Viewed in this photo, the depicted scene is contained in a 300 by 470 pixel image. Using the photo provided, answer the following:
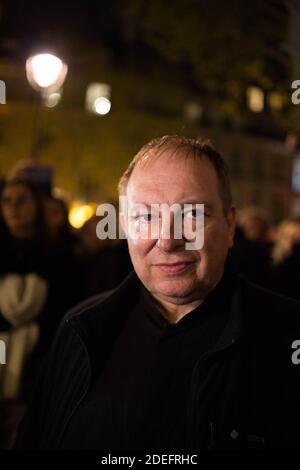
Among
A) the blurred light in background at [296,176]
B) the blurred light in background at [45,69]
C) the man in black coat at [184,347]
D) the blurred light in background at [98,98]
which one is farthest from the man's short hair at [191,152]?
the blurred light in background at [296,176]

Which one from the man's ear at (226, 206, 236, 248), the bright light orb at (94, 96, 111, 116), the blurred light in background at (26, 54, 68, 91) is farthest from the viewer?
the bright light orb at (94, 96, 111, 116)

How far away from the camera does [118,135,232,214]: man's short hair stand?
6.93 ft

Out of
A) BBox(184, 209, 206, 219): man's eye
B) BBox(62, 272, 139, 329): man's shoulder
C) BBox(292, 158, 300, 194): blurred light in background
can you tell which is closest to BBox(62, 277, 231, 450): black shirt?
BBox(62, 272, 139, 329): man's shoulder

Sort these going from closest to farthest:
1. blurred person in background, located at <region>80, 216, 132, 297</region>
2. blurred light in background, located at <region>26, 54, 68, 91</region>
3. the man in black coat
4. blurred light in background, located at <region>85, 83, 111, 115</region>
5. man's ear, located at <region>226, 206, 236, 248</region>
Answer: the man in black coat
man's ear, located at <region>226, 206, 236, 248</region>
blurred person in background, located at <region>80, 216, 132, 297</region>
blurred light in background, located at <region>26, 54, 68, 91</region>
blurred light in background, located at <region>85, 83, 111, 115</region>

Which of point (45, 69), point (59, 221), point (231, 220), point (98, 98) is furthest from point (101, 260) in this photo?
point (98, 98)

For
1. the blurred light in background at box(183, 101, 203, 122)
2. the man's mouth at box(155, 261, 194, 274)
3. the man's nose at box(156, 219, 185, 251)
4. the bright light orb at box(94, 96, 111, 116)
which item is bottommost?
the man's mouth at box(155, 261, 194, 274)

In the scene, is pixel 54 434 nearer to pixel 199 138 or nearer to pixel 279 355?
pixel 279 355

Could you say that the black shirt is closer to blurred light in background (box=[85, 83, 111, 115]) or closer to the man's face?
the man's face

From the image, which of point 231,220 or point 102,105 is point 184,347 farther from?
point 102,105

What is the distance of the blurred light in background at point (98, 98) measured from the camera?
29250mm

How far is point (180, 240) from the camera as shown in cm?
206

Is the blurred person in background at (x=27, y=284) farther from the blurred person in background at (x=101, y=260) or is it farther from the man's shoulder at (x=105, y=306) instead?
the man's shoulder at (x=105, y=306)

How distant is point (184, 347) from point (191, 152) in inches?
24.3

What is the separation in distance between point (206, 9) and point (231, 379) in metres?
7.20
